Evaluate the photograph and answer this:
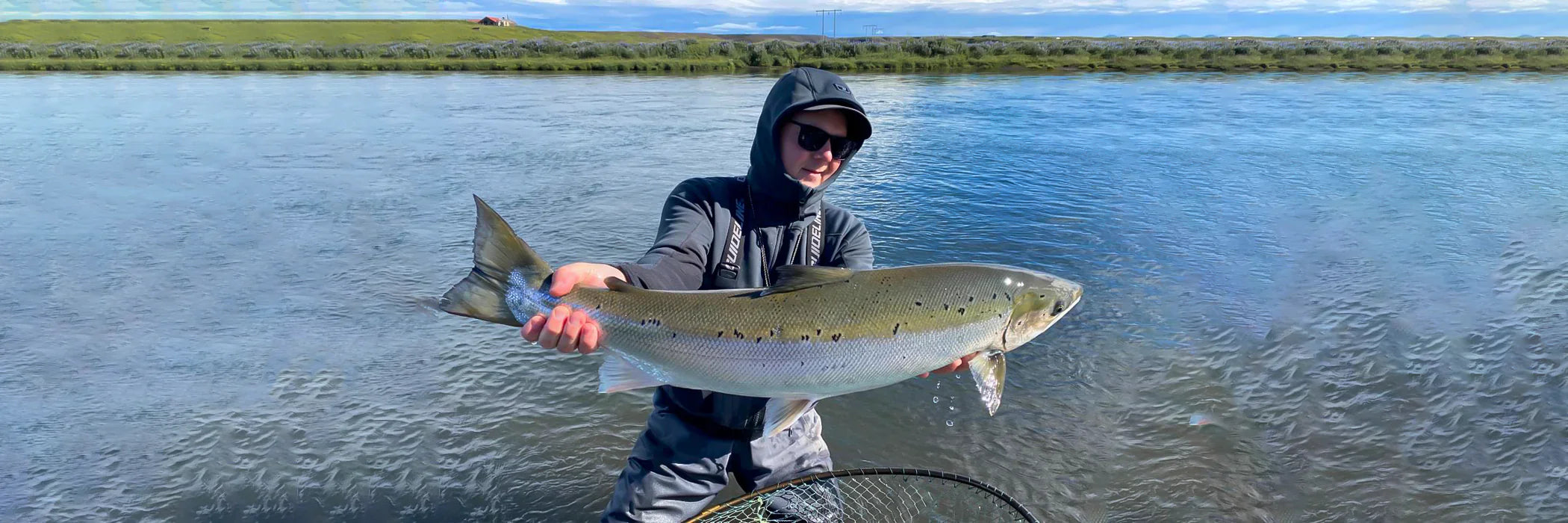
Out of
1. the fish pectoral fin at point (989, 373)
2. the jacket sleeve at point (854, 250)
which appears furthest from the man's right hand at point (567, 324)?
the fish pectoral fin at point (989, 373)

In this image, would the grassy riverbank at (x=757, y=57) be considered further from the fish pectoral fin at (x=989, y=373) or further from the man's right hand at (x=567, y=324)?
the man's right hand at (x=567, y=324)

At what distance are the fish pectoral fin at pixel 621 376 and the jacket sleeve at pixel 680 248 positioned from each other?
0.29 metres

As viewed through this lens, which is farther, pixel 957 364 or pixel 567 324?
pixel 957 364

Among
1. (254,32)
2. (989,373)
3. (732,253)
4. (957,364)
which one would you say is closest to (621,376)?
(732,253)

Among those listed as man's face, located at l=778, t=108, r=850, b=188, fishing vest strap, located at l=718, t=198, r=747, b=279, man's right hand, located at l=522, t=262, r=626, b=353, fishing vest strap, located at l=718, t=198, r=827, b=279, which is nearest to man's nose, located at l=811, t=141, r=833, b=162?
man's face, located at l=778, t=108, r=850, b=188

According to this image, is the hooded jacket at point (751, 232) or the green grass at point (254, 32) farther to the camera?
the green grass at point (254, 32)

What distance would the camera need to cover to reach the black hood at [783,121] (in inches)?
110

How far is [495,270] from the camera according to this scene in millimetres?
2604

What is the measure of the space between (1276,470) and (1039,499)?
1.38 m

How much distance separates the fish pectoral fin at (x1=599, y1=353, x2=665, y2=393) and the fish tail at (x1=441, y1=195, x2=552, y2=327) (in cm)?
33

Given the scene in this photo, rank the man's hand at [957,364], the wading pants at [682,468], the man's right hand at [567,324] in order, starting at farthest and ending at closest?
the wading pants at [682,468] < the man's hand at [957,364] < the man's right hand at [567,324]

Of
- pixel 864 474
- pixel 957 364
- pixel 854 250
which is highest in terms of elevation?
pixel 854 250

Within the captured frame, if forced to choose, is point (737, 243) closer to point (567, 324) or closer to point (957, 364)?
point (567, 324)

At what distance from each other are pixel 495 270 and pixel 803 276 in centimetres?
103
